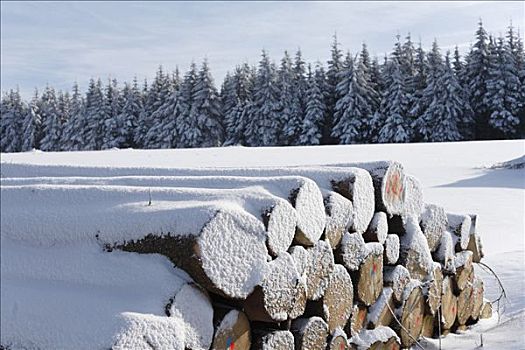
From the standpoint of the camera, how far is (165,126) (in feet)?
131

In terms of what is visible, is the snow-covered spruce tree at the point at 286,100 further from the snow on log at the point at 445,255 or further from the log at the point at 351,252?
the log at the point at 351,252

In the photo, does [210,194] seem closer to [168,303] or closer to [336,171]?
[168,303]

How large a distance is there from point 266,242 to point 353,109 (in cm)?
3218

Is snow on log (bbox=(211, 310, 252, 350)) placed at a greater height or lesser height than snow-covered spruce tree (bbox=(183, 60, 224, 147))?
lesser

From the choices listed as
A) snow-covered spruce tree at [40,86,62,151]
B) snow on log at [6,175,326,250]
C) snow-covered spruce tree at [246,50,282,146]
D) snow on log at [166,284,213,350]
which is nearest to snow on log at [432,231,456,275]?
snow on log at [6,175,326,250]

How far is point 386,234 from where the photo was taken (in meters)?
3.38

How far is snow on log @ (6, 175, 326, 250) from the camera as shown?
2.52 meters

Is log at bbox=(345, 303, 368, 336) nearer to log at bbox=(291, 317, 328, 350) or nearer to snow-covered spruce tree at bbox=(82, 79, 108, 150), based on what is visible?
log at bbox=(291, 317, 328, 350)

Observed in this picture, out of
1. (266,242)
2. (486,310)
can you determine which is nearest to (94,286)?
(266,242)

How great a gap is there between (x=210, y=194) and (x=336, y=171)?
0.95m

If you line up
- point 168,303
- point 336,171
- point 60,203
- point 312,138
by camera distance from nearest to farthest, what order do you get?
point 168,303, point 60,203, point 336,171, point 312,138

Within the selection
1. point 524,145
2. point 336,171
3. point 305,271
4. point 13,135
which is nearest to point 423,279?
point 336,171

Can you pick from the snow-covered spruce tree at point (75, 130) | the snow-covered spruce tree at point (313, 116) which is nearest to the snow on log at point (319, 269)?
the snow-covered spruce tree at point (313, 116)

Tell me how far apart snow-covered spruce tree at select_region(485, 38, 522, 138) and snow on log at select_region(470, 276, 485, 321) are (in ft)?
94.9
